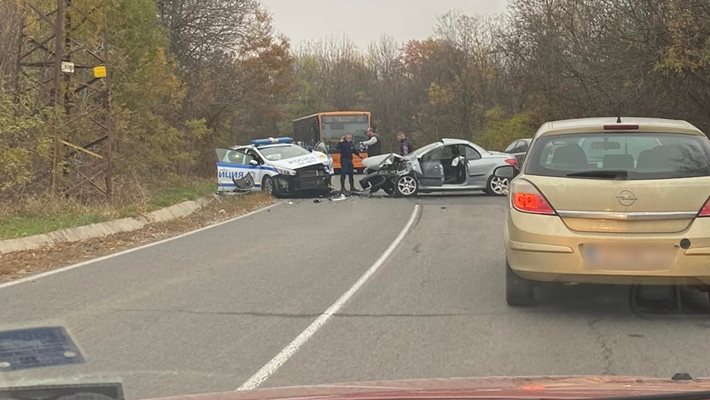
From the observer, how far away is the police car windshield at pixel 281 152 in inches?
876

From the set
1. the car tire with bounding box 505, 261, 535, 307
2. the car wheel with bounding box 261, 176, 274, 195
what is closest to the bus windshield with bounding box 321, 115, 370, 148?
the car wheel with bounding box 261, 176, 274, 195

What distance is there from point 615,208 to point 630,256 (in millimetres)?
405

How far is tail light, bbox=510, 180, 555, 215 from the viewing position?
6.17 metres

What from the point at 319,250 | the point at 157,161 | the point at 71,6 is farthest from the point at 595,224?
the point at 157,161

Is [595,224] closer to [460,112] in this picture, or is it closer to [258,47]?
[258,47]

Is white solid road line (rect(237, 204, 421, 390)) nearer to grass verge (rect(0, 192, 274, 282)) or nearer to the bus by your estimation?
grass verge (rect(0, 192, 274, 282))

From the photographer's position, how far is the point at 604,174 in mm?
6090

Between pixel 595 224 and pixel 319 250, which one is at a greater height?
pixel 595 224

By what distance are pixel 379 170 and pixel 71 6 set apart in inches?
357

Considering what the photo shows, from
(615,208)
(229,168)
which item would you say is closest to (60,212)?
(229,168)

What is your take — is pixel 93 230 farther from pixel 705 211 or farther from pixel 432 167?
pixel 705 211

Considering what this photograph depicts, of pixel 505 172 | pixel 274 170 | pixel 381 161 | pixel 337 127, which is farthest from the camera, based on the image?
pixel 337 127

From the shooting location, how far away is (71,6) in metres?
17.8

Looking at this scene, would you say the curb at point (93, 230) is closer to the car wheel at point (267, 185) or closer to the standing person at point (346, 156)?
the car wheel at point (267, 185)
